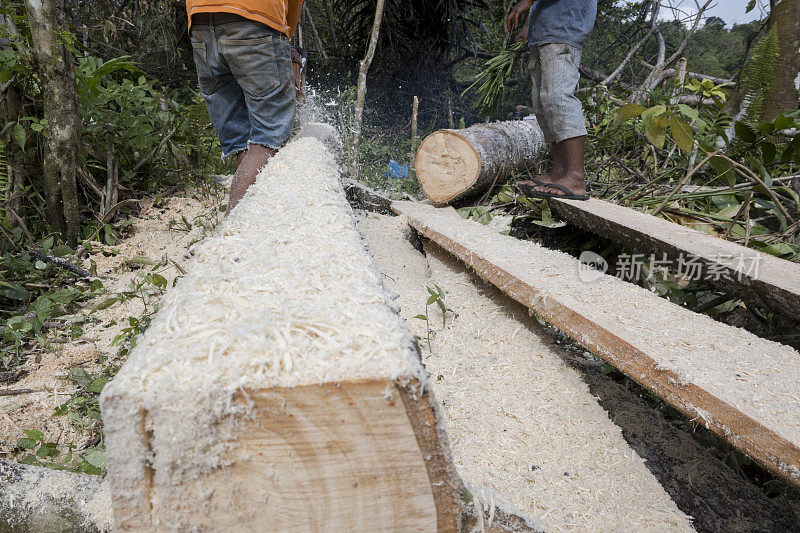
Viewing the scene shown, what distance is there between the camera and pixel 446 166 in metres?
3.69

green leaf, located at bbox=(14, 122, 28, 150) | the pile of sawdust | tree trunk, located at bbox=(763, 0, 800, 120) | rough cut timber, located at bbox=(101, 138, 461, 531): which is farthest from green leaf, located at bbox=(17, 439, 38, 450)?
tree trunk, located at bbox=(763, 0, 800, 120)

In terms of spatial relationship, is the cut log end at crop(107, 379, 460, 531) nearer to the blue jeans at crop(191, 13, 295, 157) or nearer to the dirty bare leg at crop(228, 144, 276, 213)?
the dirty bare leg at crop(228, 144, 276, 213)

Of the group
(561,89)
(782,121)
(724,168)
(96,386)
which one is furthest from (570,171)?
(96,386)

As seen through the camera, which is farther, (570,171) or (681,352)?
(570,171)

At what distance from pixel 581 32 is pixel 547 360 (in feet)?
7.18

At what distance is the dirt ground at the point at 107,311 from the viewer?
1656mm

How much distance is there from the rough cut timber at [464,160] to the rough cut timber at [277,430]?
3.03 metres

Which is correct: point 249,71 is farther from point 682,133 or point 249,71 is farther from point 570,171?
point 682,133

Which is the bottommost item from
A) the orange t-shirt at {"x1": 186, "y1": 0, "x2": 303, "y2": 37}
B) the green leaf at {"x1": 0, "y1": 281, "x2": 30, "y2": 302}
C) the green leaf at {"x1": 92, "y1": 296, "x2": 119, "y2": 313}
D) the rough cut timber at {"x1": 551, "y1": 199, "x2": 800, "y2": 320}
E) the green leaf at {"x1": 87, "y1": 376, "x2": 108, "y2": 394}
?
the green leaf at {"x1": 87, "y1": 376, "x2": 108, "y2": 394}

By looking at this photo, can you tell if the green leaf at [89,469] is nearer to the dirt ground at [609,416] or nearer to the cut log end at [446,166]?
the dirt ground at [609,416]

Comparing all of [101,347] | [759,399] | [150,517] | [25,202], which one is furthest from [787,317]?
[25,202]

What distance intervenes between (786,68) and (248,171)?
368 cm

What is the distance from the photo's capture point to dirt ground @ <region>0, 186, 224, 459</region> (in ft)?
5.43

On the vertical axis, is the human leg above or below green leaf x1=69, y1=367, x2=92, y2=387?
above
